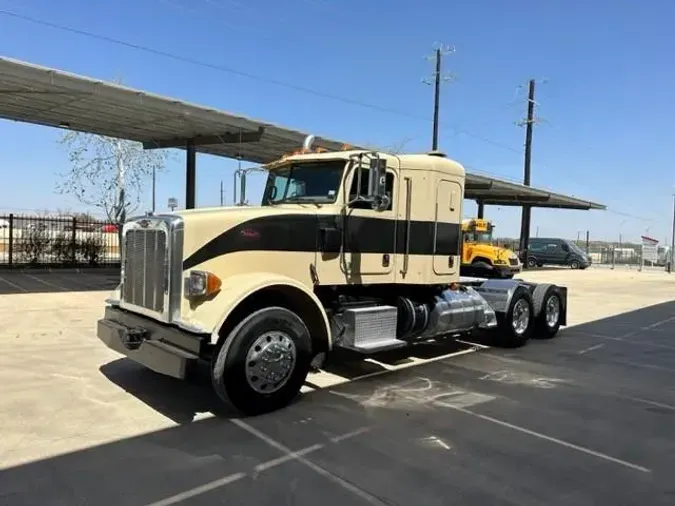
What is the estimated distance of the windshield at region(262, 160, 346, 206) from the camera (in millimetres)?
6613

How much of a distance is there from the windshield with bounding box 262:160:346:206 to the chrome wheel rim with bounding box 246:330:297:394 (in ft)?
6.05

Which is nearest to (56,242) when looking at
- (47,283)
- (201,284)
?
(47,283)

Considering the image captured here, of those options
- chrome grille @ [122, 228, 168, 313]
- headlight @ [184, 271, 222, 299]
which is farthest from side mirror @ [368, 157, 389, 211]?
chrome grille @ [122, 228, 168, 313]

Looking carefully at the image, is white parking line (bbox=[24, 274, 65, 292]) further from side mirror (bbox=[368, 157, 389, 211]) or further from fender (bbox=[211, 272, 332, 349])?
side mirror (bbox=[368, 157, 389, 211])

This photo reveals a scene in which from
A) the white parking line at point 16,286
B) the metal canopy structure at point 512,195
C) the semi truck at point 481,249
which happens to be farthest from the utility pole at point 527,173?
the white parking line at point 16,286

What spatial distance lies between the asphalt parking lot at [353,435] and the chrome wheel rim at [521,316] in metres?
1.26

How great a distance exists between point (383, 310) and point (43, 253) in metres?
18.4

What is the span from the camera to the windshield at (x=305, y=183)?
21.7 ft

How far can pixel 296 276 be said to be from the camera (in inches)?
239

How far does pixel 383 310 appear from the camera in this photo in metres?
6.73

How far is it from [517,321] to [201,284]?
6.08 m

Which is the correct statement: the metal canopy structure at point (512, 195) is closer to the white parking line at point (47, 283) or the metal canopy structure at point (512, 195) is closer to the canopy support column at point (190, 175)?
the canopy support column at point (190, 175)

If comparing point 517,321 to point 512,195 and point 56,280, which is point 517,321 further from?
point 512,195

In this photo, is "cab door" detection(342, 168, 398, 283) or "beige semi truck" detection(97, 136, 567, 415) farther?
"cab door" detection(342, 168, 398, 283)
